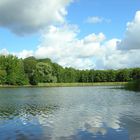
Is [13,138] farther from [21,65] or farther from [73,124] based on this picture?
[21,65]

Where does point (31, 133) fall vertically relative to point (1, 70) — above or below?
below

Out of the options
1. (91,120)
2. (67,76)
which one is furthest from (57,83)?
(91,120)

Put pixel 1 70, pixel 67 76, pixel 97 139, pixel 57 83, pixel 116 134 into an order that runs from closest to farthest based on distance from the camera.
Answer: pixel 97 139
pixel 116 134
pixel 1 70
pixel 57 83
pixel 67 76

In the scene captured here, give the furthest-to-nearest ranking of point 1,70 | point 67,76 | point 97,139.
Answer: point 67,76
point 1,70
point 97,139

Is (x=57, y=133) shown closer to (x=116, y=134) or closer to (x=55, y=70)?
(x=116, y=134)

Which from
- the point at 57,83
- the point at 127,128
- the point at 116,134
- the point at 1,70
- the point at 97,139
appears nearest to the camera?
the point at 97,139

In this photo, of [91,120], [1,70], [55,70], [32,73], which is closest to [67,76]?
[55,70]

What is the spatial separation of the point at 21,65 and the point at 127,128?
5567 inches

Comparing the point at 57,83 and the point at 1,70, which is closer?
the point at 1,70

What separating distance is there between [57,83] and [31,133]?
145 metres

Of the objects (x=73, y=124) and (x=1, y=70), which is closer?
(x=73, y=124)

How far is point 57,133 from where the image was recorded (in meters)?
24.7

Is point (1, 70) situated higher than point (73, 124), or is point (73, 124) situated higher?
point (1, 70)

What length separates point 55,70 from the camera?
178500 millimetres
